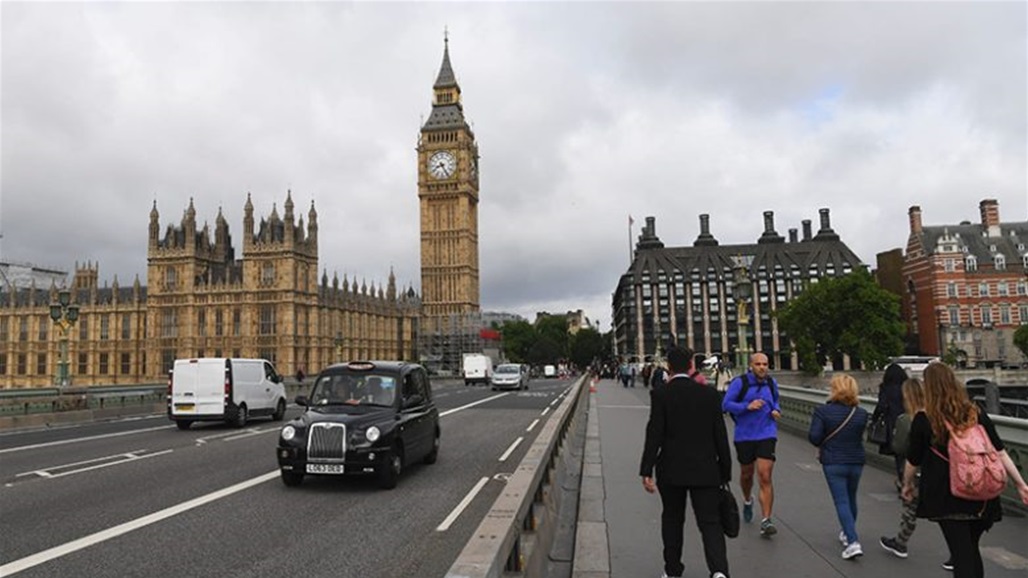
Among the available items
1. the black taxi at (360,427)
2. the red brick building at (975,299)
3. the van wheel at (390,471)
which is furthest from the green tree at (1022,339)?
the van wheel at (390,471)

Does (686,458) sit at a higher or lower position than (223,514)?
higher

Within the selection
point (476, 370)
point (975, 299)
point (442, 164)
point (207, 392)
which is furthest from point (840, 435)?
point (442, 164)

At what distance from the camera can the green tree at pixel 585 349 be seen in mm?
160875

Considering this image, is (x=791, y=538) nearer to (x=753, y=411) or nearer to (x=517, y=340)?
(x=753, y=411)

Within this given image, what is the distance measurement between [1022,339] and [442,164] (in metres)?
83.7

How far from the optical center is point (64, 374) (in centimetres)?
2725

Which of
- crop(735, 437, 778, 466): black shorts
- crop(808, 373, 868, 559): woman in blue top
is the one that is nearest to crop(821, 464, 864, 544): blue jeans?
crop(808, 373, 868, 559): woman in blue top

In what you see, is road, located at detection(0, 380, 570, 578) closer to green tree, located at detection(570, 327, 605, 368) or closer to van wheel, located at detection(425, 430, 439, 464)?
A: van wheel, located at detection(425, 430, 439, 464)

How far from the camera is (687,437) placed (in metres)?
5.64

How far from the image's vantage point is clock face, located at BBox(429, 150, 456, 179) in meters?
120

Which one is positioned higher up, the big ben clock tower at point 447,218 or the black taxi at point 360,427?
the big ben clock tower at point 447,218

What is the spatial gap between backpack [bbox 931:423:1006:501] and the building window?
7898 centimetres

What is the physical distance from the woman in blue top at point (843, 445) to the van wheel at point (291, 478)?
7051mm

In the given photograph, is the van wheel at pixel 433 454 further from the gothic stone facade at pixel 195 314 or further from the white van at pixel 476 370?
the gothic stone facade at pixel 195 314
